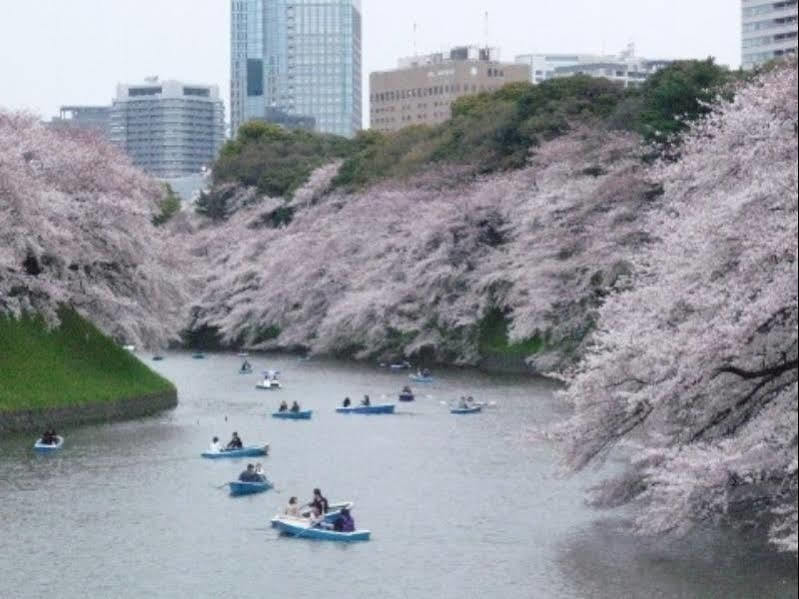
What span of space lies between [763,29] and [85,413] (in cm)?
9515

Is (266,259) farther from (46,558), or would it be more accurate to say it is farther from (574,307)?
(46,558)

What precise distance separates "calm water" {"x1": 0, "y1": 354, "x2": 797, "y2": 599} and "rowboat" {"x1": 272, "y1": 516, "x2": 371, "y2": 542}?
24cm

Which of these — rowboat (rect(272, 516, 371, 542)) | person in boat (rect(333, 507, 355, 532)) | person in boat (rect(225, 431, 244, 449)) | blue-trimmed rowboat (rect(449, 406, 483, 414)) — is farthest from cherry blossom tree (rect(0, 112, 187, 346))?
person in boat (rect(333, 507, 355, 532))

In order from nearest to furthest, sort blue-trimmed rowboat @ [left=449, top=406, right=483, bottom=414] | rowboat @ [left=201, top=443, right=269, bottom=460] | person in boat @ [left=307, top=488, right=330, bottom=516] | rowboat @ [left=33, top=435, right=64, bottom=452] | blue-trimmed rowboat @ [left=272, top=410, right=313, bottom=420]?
person in boat @ [left=307, top=488, right=330, bottom=516] → rowboat @ [left=33, top=435, right=64, bottom=452] → rowboat @ [left=201, top=443, right=269, bottom=460] → blue-trimmed rowboat @ [left=449, top=406, right=483, bottom=414] → blue-trimmed rowboat @ [left=272, top=410, right=313, bottom=420]

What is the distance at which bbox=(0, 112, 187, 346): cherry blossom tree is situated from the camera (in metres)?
47.9

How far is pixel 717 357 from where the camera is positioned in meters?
22.8

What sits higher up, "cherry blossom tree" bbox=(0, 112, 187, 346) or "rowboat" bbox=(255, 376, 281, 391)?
"cherry blossom tree" bbox=(0, 112, 187, 346)

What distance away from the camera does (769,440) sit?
22344 millimetres

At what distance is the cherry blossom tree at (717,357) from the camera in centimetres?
2214

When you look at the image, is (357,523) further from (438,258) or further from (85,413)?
(438,258)

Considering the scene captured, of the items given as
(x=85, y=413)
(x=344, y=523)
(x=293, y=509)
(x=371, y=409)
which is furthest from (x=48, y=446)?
(x=371, y=409)

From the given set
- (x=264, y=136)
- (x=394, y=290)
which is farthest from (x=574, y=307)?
(x=264, y=136)

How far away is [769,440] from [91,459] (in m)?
21.1

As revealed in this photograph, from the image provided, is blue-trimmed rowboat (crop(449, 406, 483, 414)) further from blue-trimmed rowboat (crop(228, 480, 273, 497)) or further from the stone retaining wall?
blue-trimmed rowboat (crop(228, 480, 273, 497))
